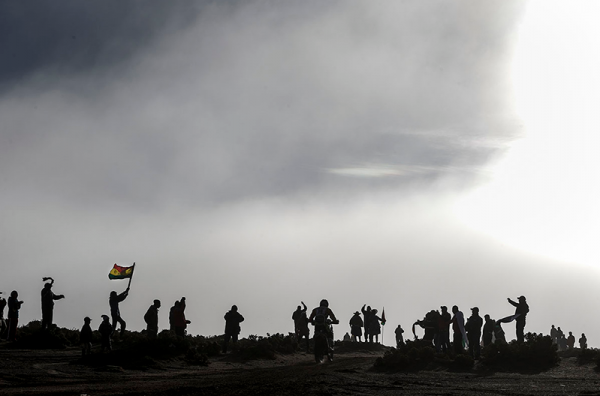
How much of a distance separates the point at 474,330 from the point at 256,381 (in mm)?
11113

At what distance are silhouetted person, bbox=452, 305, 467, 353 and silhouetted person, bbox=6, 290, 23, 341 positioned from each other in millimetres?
16287

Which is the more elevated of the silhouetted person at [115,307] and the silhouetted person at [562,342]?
the silhouetted person at [115,307]

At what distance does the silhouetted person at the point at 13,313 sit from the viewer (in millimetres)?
22844

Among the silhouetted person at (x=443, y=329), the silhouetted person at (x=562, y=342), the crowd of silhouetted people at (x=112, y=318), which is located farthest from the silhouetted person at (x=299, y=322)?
the silhouetted person at (x=562, y=342)

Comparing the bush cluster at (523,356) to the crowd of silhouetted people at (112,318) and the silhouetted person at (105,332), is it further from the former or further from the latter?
the silhouetted person at (105,332)

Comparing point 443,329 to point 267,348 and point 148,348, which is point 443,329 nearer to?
point 267,348

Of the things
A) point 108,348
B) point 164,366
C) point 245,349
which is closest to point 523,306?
point 245,349

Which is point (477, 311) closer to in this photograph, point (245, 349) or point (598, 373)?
point (598, 373)

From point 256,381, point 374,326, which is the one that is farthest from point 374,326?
point 256,381

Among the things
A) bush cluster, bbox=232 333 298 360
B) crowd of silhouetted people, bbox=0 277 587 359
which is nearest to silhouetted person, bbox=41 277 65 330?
crowd of silhouetted people, bbox=0 277 587 359

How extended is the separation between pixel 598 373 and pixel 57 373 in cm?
1533

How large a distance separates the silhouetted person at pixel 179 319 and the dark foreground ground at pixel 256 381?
3.96 meters

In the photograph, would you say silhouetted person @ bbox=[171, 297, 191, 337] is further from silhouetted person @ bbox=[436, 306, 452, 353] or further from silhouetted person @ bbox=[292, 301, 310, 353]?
silhouetted person @ bbox=[436, 306, 452, 353]

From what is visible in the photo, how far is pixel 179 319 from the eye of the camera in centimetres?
2464
